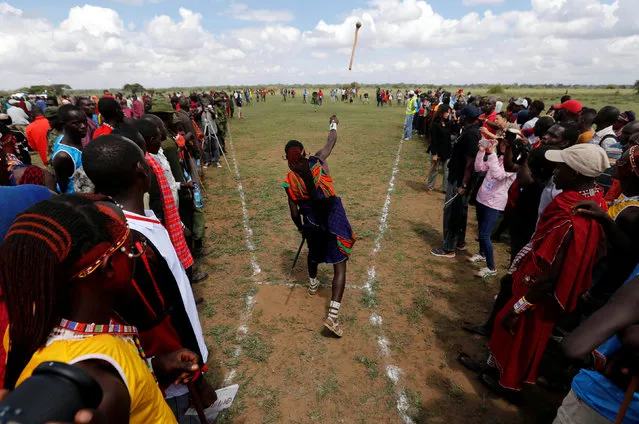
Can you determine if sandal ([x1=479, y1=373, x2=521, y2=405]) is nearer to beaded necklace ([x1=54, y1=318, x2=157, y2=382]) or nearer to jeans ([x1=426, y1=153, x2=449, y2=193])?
beaded necklace ([x1=54, y1=318, x2=157, y2=382])

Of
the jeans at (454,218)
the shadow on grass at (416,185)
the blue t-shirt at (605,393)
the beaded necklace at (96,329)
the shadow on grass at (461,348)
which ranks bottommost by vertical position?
the shadow on grass at (461,348)

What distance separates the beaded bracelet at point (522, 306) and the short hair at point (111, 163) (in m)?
3.12

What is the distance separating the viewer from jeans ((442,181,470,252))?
220 inches

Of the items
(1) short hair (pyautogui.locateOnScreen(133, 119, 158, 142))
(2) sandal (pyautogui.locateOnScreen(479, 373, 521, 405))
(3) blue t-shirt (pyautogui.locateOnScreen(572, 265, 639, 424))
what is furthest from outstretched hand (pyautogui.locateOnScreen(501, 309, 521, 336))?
(1) short hair (pyautogui.locateOnScreen(133, 119, 158, 142))

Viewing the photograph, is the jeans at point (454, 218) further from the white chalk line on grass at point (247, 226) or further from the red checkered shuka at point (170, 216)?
the red checkered shuka at point (170, 216)

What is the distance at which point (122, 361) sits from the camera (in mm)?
1193

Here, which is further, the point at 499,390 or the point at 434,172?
the point at 434,172

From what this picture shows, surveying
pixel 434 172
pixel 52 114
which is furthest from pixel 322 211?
pixel 434 172

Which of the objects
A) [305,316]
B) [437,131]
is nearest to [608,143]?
[437,131]

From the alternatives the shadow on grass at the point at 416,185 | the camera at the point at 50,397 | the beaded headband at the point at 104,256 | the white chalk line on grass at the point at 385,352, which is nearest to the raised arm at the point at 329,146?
the white chalk line on grass at the point at 385,352

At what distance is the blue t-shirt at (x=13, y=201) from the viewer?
195cm

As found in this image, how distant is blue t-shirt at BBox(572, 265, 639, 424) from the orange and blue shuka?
2.49m

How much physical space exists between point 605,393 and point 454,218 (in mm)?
4069

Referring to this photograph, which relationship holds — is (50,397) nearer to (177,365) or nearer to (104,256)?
(104,256)
